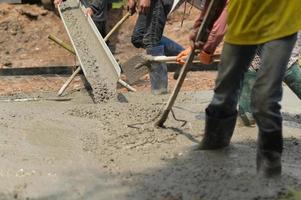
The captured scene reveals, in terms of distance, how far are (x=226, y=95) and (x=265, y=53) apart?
2.02 feet

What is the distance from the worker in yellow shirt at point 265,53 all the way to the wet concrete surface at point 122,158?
20cm

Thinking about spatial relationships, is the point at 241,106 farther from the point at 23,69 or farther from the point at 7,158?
the point at 23,69

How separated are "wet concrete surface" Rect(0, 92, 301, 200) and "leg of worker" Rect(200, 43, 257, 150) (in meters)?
0.12

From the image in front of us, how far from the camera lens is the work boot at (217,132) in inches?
172

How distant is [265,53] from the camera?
3.66m

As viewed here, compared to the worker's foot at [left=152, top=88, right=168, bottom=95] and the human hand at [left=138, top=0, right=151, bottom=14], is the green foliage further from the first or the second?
the human hand at [left=138, top=0, right=151, bottom=14]

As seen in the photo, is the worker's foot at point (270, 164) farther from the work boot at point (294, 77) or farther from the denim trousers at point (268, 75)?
the work boot at point (294, 77)

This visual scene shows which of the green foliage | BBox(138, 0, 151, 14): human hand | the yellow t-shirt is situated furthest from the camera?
BBox(138, 0, 151, 14): human hand

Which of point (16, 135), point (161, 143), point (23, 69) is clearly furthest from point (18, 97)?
point (161, 143)

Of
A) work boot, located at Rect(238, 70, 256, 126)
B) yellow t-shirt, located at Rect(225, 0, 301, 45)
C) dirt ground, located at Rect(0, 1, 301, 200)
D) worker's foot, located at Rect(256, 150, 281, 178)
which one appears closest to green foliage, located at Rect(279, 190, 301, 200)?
dirt ground, located at Rect(0, 1, 301, 200)

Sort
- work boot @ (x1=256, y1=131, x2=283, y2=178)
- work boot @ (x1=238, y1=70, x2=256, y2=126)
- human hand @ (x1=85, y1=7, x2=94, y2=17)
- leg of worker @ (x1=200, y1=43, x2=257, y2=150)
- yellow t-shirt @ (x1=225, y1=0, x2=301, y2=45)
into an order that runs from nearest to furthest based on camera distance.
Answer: yellow t-shirt @ (x1=225, y1=0, x2=301, y2=45) < work boot @ (x1=256, y1=131, x2=283, y2=178) < leg of worker @ (x1=200, y1=43, x2=257, y2=150) < work boot @ (x1=238, y1=70, x2=256, y2=126) < human hand @ (x1=85, y1=7, x2=94, y2=17)

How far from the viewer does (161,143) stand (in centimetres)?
488

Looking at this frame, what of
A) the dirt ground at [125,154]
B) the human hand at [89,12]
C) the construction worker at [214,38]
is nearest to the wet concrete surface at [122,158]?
the dirt ground at [125,154]

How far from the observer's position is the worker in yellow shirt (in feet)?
11.9
